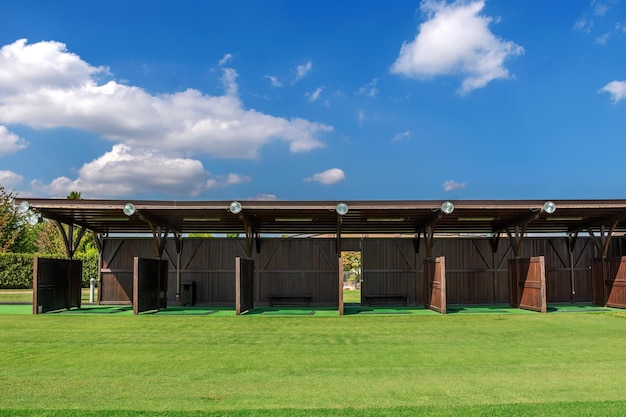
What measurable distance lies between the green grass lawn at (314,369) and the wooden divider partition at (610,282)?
5.85 meters

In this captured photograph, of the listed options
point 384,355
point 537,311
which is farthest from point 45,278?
point 537,311

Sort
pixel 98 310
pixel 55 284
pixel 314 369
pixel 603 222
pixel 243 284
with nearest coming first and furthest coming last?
pixel 314 369 < pixel 243 284 < pixel 55 284 < pixel 98 310 < pixel 603 222

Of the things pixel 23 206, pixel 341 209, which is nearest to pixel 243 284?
pixel 341 209

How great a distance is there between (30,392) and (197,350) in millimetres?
3617

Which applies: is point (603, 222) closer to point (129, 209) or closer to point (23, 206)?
point (129, 209)

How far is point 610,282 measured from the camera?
1947 cm

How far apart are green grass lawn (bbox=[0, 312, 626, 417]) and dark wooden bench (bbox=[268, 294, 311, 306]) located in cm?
660

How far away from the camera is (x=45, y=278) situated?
17578 mm

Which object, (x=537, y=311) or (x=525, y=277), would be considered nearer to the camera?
(x=537, y=311)

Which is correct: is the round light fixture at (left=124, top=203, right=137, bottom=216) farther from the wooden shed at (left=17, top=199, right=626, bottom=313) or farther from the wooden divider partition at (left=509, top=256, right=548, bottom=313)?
the wooden divider partition at (left=509, top=256, right=548, bottom=313)

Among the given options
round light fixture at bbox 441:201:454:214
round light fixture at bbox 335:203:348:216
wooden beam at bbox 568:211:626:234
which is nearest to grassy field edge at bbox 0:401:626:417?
round light fixture at bbox 335:203:348:216

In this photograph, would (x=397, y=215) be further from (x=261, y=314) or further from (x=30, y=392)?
(x=30, y=392)

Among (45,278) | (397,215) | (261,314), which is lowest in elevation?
(261,314)

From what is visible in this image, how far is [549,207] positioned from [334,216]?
6.98 m
